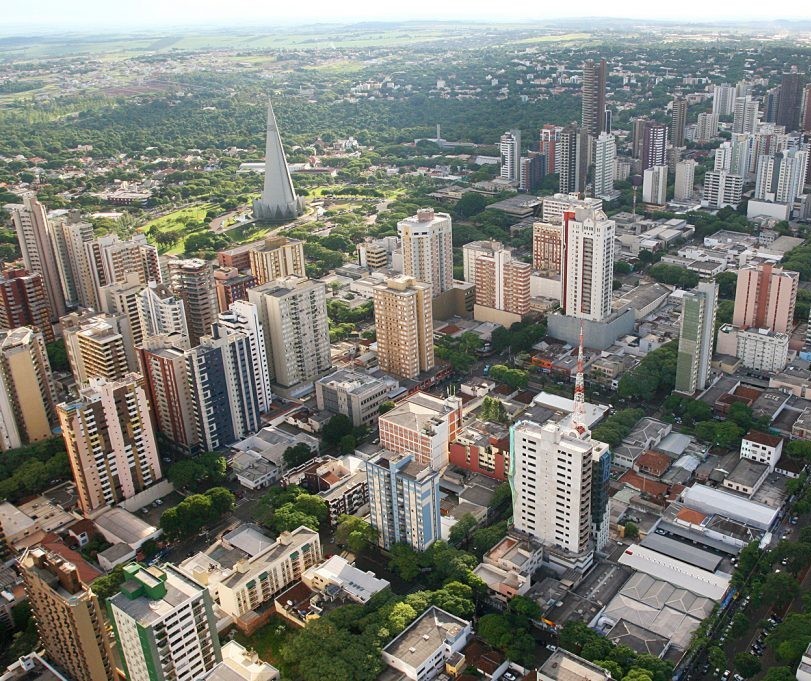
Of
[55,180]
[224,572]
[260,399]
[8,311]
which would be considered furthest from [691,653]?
[55,180]

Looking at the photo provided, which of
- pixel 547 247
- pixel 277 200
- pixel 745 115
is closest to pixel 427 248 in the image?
pixel 547 247

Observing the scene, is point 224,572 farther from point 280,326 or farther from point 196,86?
point 196,86

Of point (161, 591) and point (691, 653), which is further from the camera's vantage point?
point (691, 653)

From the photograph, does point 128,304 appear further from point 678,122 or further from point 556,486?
point 678,122

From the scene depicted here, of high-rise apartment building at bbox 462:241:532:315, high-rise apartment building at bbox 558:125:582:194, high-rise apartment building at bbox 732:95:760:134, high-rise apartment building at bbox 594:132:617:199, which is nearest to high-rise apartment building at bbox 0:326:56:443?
high-rise apartment building at bbox 462:241:532:315

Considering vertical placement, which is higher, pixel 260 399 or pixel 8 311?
pixel 8 311

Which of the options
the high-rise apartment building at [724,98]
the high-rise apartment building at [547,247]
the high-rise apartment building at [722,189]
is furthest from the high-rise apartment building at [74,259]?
the high-rise apartment building at [724,98]
